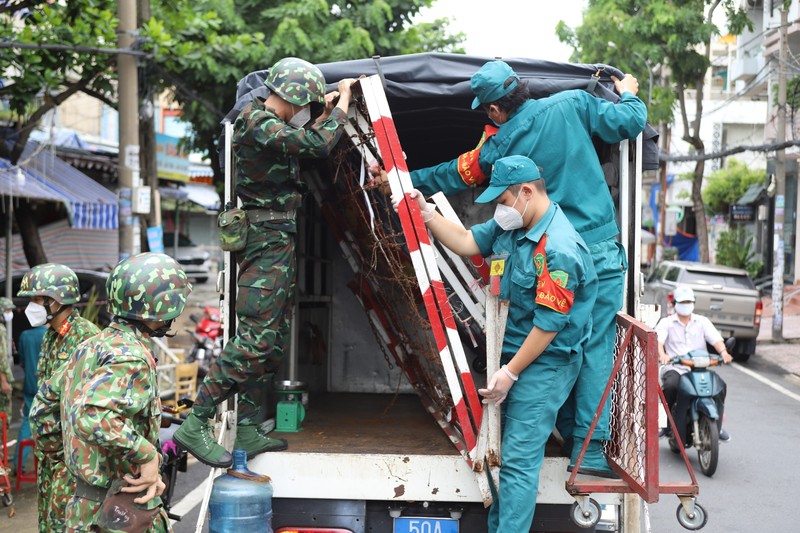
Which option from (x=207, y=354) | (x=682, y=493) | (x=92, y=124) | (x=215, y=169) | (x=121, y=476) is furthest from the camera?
(x=92, y=124)

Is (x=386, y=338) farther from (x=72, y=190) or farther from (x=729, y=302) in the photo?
(x=729, y=302)

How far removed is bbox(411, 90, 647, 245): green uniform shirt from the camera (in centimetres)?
412

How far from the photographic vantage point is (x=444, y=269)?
429cm

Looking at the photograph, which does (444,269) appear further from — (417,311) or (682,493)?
(682,493)

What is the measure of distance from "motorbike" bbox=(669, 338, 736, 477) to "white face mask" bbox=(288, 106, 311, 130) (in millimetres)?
5057

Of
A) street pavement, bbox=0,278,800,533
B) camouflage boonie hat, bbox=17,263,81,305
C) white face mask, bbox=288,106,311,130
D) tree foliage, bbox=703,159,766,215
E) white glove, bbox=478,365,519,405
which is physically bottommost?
street pavement, bbox=0,278,800,533

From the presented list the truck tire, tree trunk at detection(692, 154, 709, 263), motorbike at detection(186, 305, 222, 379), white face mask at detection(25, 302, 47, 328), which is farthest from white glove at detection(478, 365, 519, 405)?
tree trunk at detection(692, 154, 709, 263)

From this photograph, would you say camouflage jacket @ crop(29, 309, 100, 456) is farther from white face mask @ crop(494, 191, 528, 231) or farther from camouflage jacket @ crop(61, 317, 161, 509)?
white face mask @ crop(494, 191, 528, 231)

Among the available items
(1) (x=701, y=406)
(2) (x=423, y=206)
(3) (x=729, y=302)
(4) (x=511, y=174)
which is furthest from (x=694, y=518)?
(3) (x=729, y=302)

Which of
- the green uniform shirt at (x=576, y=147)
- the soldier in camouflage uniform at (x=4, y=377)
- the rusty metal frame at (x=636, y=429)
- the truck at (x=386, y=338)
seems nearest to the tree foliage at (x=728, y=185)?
the truck at (x=386, y=338)

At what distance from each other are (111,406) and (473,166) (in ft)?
7.60

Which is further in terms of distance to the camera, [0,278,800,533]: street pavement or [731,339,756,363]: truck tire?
[731,339,756,363]: truck tire

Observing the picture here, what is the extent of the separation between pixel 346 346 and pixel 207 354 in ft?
22.9

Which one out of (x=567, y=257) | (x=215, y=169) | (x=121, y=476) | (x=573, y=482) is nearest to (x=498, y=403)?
(x=573, y=482)
